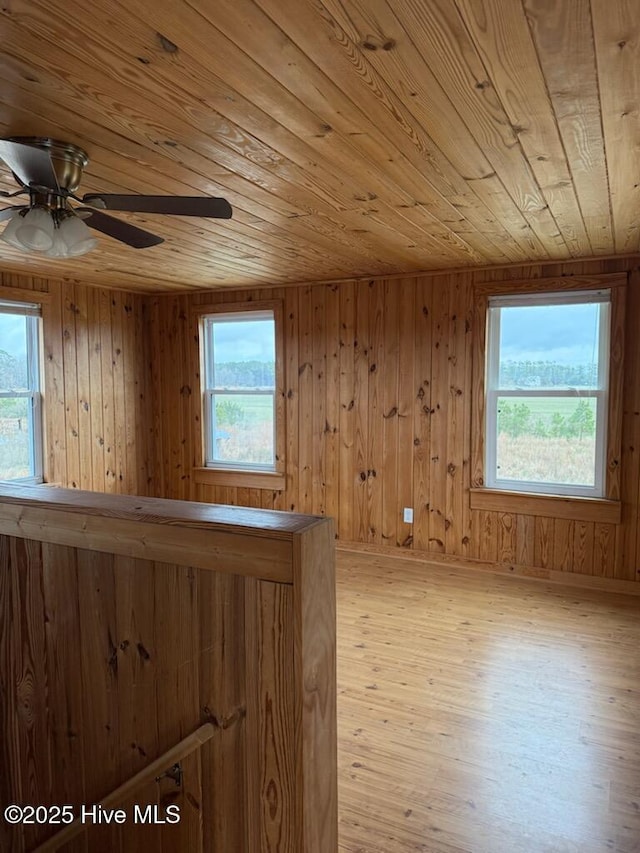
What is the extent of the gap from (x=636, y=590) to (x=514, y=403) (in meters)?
1.56

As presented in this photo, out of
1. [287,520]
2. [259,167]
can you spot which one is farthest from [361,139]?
[287,520]

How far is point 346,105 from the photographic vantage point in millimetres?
1771

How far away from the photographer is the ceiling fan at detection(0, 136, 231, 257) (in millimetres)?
1899

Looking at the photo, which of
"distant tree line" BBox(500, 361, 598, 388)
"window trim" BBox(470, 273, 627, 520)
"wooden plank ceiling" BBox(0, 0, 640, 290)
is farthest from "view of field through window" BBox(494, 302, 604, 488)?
"wooden plank ceiling" BBox(0, 0, 640, 290)

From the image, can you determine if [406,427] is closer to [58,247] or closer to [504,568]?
[504,568]

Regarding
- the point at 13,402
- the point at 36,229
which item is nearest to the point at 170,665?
the point at 36,229

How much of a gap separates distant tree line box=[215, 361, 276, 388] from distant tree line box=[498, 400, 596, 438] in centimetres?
211

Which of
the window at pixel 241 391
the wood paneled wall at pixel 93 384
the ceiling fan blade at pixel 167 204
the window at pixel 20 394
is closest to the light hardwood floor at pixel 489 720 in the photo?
the window at pixel 241 391

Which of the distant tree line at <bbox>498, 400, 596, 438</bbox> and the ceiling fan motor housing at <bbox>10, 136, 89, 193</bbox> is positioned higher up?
the ceiling fan motor housing at <bbox>10, 136, 89, 193</bbox>

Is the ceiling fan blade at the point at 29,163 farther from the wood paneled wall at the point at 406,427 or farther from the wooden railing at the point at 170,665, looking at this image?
the wood paneled wall at the point at 406,427

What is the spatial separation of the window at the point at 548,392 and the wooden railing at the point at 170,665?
137 inches

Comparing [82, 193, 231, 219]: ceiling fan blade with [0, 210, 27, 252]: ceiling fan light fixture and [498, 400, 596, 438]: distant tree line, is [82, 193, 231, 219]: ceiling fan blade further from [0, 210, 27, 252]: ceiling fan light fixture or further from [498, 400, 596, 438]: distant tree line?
[498, 400, 596, 438]: distant tree line

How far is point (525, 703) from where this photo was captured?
276 cm

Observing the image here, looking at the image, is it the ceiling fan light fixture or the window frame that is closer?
the ceiling fan light fixture
